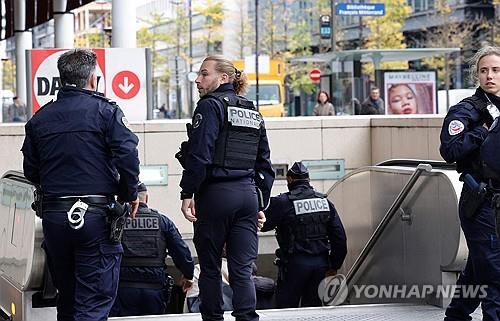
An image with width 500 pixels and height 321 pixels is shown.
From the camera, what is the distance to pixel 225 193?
7.16 meters

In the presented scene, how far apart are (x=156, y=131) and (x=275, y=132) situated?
1503 mm

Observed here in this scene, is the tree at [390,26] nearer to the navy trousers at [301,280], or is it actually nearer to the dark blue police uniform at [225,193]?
the navy trousers at [301,280]

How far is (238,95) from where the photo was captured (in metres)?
7.46

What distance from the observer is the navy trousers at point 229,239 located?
717 centimetres

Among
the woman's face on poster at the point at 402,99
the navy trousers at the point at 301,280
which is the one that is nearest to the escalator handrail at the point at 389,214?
the navy trousers at the point at 301,280

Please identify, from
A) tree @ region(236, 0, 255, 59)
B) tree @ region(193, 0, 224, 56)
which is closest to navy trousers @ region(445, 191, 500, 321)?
tree @ region(236, 0, 255, 59)

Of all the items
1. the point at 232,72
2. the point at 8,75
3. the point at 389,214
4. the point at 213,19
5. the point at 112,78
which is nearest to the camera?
the point at 232,72

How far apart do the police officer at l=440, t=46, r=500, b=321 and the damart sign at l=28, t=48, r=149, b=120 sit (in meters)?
7.50

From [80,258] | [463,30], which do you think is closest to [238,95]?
[80,258]

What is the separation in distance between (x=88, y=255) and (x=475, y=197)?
229 cm

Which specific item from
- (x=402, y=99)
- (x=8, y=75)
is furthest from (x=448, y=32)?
(x=8, y=75)

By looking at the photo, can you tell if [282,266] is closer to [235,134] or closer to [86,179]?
[235,134]

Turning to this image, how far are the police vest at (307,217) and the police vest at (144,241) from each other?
1.54m

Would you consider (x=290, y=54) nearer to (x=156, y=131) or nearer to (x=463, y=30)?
(x=463, y=30)
